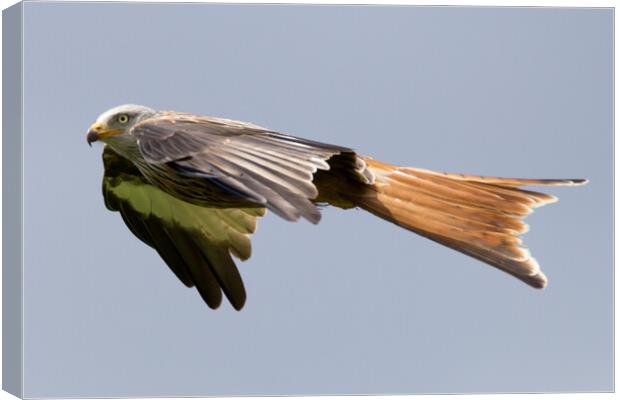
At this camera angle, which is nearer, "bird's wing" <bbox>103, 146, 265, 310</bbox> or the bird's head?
the bird's head

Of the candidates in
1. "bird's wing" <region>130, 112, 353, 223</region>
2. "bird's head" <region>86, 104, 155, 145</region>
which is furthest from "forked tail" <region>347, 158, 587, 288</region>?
"bird's head" <region>86, 104, 155, 145</region>

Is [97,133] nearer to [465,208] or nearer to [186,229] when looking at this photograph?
[186,229]

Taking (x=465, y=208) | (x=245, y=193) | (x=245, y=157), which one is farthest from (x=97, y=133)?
(x=465, y=208)

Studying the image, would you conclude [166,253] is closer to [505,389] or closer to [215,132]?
[215,132]

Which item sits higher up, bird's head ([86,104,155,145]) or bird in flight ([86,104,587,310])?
bird's head ([86,104,155,145])

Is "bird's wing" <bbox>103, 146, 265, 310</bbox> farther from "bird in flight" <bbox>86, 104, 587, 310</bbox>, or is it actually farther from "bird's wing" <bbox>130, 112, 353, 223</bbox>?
"bird's wing" <bbox>130, 112, 353, 223</bbox>

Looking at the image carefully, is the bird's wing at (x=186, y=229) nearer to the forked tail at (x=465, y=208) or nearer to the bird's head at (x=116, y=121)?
the bird's head at (x=116, y=121)

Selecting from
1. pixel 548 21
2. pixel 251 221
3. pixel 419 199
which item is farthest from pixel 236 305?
pixel 548 21

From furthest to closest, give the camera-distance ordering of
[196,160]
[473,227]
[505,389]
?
1. [505,389]
2. [473,227]
3. [196,160]
